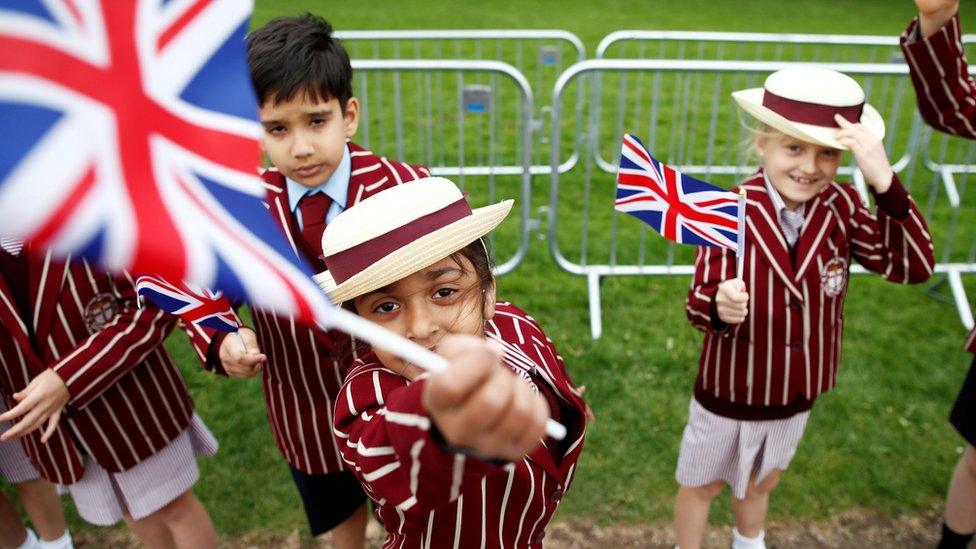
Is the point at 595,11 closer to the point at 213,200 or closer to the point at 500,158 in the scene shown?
the point at 500,158

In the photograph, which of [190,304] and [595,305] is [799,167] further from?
[595,305]

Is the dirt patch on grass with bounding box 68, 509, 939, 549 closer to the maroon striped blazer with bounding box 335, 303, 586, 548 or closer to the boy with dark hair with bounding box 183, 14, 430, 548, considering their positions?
the boy with dark hair with bounding box 183, 14, 430, 548

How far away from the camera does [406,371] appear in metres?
1.60

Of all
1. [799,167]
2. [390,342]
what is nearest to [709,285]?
[799,167]

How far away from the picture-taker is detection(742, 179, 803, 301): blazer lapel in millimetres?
2510

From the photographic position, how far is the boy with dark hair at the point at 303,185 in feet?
7.10

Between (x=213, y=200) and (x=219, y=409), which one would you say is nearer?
(x=213, y=200)

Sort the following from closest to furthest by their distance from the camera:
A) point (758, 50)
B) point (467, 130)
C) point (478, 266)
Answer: point (478, 266) < point (467, 130) < point (758, 50)

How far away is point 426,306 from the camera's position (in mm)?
1549

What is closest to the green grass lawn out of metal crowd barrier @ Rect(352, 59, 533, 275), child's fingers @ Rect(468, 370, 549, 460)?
metal crowd barrier @ Rect(352, 59, 533, 275)

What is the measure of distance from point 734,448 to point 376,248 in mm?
1948

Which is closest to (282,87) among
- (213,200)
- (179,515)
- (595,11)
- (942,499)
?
(213,200)

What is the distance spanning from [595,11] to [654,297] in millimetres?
12610

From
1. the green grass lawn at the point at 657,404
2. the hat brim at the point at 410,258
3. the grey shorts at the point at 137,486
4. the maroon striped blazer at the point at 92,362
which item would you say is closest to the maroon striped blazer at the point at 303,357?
the maroon striped blazer at the point at 92,362
